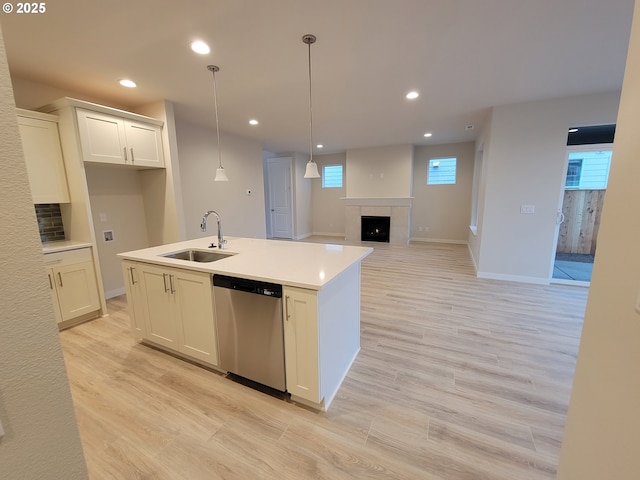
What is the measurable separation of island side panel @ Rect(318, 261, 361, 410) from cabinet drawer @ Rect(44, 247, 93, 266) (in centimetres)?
292

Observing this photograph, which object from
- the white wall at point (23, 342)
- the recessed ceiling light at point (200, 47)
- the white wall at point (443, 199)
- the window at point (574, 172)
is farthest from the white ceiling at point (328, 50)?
the white wall at point (443, 199)

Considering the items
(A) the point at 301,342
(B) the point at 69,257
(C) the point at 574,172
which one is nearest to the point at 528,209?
(C) the point at 574,172

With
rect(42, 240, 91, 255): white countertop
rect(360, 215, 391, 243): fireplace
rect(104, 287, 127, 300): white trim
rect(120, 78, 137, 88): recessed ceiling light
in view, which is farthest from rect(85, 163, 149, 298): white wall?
rect(360, 215, 391, 243): fireplace

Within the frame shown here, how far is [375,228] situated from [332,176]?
229cm

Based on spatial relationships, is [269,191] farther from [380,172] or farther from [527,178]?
[527,178]

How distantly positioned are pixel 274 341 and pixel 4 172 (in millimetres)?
1546

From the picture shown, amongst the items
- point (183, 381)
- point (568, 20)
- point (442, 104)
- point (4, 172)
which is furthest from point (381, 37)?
point (183, 381)

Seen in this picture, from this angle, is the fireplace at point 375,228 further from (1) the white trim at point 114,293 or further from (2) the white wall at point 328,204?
(1) the white trim at point 114,293

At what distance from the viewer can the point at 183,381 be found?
207 centimetres

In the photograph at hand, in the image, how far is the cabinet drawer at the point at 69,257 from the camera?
8.71 ft

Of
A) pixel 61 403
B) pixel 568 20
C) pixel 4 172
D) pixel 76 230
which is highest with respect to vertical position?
pixel 568 20

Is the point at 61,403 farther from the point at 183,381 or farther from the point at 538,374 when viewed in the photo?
the point at 538,374

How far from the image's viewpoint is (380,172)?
288 inches

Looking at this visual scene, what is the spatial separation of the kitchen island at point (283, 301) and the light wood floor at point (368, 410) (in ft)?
0.62
